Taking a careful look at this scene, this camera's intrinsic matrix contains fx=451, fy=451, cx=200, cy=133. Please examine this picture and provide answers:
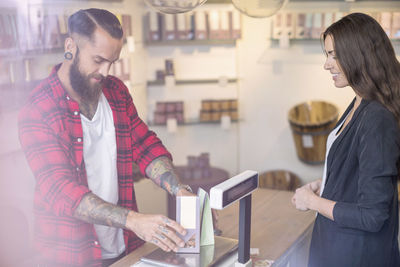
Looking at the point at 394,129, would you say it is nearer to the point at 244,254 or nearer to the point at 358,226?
the point at 358,226

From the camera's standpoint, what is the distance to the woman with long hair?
5.03ft

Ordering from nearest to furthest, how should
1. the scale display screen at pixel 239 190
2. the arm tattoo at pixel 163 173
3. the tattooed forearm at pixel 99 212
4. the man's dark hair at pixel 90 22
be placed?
the scale display screen at pixel 239 190 < the tattooed forearm at pixel 99 212 < the man's dark hair at pixel 90 22 < the arm tattoo at pixel 163 173

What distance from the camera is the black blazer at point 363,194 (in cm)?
153

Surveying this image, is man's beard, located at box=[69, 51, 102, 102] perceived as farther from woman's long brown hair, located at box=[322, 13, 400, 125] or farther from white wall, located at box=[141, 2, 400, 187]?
white wall, located at box=[141, 2, 400, 187]

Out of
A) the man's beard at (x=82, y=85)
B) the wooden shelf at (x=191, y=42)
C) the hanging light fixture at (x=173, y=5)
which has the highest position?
the hanging light fixture at (x=173, y=5)

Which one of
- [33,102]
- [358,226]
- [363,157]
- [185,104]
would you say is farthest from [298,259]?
[185,104]

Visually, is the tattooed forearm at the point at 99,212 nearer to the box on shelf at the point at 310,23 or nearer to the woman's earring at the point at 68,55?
the woman's earring at the point at 68,55

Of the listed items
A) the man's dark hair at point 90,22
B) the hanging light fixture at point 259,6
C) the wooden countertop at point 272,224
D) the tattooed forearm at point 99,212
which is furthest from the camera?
the hanging light fixture at point 259,6

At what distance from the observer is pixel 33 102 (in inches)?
71.4

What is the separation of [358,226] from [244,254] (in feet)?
1.35

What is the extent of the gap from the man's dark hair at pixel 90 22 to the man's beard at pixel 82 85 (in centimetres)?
10

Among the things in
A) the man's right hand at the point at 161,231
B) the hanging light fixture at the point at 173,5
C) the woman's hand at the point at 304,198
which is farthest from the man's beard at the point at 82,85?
the woman's hand at the point at 304,198

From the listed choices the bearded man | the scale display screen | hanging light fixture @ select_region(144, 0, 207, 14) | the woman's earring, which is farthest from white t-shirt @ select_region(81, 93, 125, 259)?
the scale display screen

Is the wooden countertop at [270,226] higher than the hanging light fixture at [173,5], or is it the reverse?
the hanging light fixture at [173,5]
